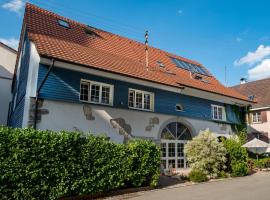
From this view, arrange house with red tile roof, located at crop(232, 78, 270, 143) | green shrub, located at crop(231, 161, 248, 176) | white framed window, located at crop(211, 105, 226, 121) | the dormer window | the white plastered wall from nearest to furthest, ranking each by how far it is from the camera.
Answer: the white plastered wall
green shrub, located at crop(231, 161, 248, 176)
the dormer window
white framed window, located at crop(211, 105, 226, 121)
house with red tile roof, located at crop(232, 78, 270, 143)

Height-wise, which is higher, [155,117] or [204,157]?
[155,117]

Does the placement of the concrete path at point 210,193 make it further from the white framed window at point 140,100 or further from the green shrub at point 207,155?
the white framed window at point 140,100

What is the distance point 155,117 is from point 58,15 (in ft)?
34.0

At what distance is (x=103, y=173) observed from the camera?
33.6 feet

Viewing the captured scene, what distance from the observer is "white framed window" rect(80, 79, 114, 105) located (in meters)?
14.1

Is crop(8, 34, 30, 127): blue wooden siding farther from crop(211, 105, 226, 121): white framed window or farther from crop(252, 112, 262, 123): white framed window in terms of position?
crop(252, 112, 262, 123): white framed window

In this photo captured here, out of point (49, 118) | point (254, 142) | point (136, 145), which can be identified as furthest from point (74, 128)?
point (254, 142)

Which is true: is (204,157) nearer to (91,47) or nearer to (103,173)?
(103,173)

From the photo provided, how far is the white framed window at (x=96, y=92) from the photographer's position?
14.1 m

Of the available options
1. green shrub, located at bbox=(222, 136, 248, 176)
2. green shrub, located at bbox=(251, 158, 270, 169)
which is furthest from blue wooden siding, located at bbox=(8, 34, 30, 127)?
green shrub, located at bbox=(251, 158, 270, 169)

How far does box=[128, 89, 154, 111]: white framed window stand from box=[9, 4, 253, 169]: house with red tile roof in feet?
0.20

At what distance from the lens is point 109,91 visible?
49.3 feet

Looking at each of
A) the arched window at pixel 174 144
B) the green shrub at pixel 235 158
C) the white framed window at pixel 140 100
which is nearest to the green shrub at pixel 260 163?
the green shrub at pixel 235 158

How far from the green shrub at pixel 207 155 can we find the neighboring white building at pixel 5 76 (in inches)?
683
